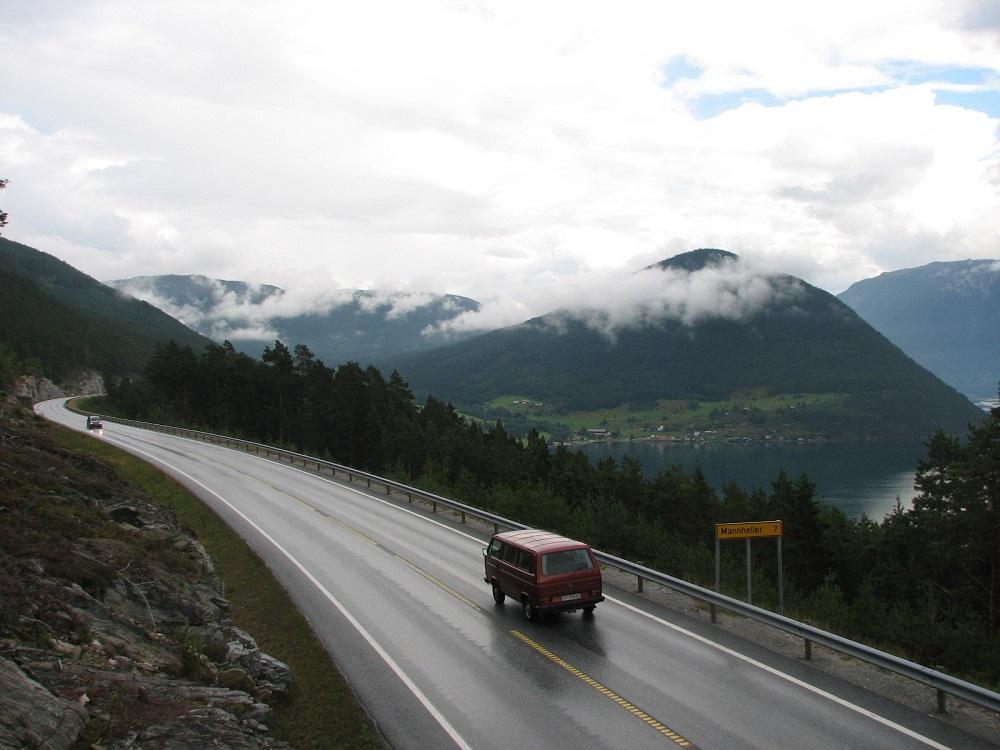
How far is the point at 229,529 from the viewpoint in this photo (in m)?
28.3

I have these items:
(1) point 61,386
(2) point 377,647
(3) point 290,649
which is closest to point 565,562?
(2) point 377,647

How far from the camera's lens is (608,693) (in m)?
12.9

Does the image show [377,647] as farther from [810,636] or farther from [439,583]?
[810,636]

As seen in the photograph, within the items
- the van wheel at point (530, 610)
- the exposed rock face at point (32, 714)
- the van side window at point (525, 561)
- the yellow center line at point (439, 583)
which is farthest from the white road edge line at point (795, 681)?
the exposed rock face at point (32, 714)

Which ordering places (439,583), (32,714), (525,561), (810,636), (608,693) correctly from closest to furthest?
(32,714), (608,693), (810,636), (525,561), (439,583)

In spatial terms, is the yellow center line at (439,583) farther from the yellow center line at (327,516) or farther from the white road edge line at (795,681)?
the white road edge line at (795,681)

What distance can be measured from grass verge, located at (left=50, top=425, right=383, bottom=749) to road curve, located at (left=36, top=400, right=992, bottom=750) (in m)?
0.42

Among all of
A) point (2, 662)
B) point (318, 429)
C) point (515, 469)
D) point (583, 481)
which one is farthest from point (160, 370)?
point (2, 662)

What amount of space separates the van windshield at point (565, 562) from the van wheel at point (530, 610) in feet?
2.79

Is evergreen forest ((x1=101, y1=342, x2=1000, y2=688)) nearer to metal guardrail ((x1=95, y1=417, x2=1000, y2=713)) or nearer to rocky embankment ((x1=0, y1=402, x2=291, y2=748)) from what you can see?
metal guardrail ((x1=95, y1=417, x2=1000, y2=713))

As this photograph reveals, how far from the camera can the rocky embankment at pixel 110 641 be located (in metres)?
8.75

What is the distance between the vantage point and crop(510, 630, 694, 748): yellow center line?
36.4ft

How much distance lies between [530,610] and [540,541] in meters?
1.70

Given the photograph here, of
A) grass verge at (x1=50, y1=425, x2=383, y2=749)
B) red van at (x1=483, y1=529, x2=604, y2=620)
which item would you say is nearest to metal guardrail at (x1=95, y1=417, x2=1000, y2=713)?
red van at (x1=483, y1=529, x2=604, y2=620)
